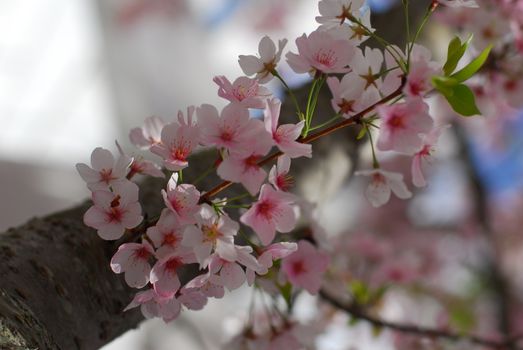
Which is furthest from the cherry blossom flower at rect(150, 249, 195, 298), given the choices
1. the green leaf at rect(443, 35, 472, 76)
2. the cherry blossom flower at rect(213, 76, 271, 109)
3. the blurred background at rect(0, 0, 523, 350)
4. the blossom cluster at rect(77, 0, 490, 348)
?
the blurred background at rect(0, 0, 523, 350)

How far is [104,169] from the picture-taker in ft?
1.53

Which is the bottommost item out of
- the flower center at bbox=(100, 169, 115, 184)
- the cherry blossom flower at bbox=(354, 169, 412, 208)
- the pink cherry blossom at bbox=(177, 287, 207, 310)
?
the pink cherry blossom at bbox=(177, 287, 207, 310)

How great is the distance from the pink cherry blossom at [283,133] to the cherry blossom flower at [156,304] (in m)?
0.14

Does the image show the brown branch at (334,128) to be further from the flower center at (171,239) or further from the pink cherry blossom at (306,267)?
the pink cherry blossom at (306,267)

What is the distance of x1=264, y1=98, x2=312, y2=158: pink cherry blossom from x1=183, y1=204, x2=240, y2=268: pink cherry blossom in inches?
2.4

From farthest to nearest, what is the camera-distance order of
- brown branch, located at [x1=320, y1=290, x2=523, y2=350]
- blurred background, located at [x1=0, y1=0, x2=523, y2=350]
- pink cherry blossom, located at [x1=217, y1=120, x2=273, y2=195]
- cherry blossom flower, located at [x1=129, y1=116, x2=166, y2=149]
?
blurred background, located at [x1=0, y1=0, x2=523, y2=350]
brown branch, located at [x1=320, y1=290, x2=523, y2=350]
cherry blossom flower, located at [x1=129, y1=116, x2=166, y2=149]
pink cherry blossom, located at [x1=217, y1=120, x2=273, y2=195]

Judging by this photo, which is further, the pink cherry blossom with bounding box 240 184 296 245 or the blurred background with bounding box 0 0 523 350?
the blurred background with bounding box 0 0 523 350

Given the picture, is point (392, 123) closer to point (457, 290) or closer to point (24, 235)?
point (24, 235)

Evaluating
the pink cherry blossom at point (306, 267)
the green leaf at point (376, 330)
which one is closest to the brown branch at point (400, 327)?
the green leaf at point (376, 330)

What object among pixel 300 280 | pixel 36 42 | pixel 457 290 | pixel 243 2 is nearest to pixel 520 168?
pixel 457 290

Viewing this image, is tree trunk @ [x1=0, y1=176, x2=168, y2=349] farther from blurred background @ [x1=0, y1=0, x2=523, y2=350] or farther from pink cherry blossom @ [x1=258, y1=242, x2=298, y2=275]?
blurred background @ [x1=0, y1=0, x2=523, y2=350]

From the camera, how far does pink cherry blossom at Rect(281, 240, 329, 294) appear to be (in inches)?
23.0

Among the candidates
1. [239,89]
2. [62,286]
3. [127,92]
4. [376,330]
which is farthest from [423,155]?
[127,92]

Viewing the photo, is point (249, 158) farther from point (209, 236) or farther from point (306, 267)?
point (306, 267)
